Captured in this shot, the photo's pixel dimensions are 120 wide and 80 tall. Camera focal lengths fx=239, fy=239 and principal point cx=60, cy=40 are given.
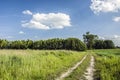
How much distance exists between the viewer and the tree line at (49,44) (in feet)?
402

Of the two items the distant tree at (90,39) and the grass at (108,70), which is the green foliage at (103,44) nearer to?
the distant tree at (90,39)

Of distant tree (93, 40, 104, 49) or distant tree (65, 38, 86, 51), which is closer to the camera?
distant tree (65, 38, 86, 51)

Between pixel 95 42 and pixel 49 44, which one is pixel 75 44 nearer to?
pixel 49 44

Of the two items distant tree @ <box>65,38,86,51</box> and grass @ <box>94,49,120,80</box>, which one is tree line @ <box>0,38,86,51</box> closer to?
distant tree @ <box>65,38,86,51</box>

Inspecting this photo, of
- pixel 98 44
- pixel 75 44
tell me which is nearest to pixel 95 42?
pixel 98 44

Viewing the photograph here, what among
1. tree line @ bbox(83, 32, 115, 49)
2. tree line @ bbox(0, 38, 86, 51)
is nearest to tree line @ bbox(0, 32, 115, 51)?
tree line @ bbox(0, 38, 86, 51)

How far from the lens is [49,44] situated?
128 metres

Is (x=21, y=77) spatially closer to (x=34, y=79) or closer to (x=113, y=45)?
(x=34, y=79)

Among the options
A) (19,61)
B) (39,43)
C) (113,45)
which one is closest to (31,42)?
(39,43)

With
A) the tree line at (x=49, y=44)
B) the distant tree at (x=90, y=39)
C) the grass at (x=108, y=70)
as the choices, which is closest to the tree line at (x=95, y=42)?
the distant tree at (x=90, y=39)

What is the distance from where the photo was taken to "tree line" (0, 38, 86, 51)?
402 ft

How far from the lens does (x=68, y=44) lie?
124812 mm

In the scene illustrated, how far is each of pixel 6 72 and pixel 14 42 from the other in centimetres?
11501

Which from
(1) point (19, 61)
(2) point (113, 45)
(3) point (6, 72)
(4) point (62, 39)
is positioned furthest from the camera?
(2) point (113, 45)
